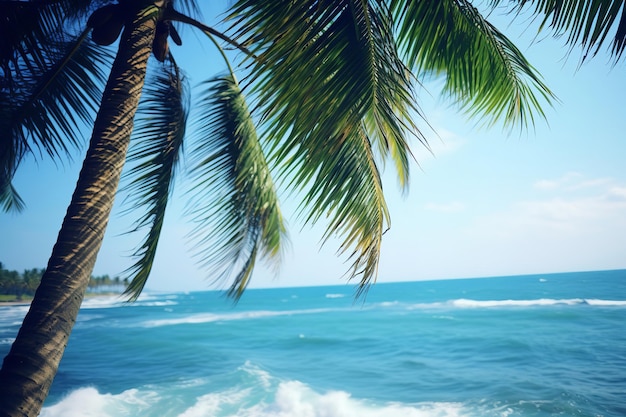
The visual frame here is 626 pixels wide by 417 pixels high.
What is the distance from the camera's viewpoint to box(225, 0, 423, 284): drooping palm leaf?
164cm

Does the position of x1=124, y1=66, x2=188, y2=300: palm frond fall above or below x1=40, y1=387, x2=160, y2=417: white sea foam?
above

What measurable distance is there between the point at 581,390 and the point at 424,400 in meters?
3.23

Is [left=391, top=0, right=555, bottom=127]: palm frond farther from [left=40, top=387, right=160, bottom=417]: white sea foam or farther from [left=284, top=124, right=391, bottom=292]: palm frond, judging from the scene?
[left=40, top=387, right=160, bottom=417]: white sea foam

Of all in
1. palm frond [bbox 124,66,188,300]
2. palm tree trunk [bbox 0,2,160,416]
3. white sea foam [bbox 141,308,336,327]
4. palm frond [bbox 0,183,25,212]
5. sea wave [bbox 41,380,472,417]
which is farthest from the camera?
white sea foam [bbox 141,308,336,327]

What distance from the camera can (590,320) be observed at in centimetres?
1822

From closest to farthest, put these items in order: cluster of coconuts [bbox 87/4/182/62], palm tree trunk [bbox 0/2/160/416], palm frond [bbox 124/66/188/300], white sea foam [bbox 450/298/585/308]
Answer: palm tree trunk [bbox 0/2/160/416] < cluster of coconuts [bbox 87/4/182/62] < palm frond [bbox 124/66/188/300] < white sea foam [bbox 450/298/585/308]

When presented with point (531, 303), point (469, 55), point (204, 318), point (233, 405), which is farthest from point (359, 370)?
point (531, 303)

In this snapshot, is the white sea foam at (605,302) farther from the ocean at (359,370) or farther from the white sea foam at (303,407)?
the white sea foam at (303,407)

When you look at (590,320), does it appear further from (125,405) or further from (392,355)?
(125,405)

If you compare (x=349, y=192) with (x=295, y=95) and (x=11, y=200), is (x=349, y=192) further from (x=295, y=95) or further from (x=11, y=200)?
(x=11, y=200)

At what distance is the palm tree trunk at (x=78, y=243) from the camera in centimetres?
159

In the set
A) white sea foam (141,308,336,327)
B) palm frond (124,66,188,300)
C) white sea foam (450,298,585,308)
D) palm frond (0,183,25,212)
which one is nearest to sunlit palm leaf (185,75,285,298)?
palm frond (124,66,188,300)

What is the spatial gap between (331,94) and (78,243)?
1299 millimetres

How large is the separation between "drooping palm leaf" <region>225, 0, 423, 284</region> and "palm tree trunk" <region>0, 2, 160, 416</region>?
0.72 m
